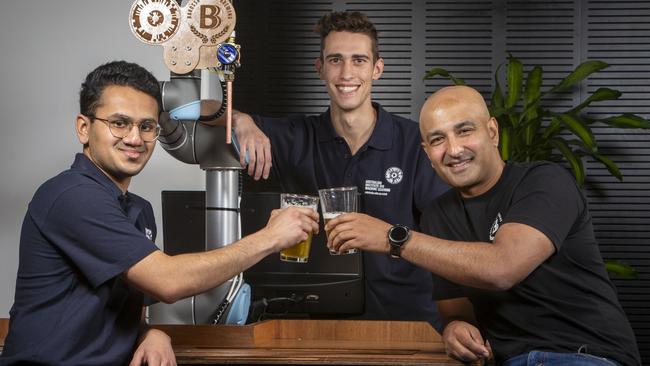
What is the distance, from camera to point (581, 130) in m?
3.86

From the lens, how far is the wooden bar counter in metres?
2.08

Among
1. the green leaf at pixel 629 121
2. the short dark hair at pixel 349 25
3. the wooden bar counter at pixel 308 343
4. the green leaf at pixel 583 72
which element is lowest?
the wooden bar counter at pixel 308 343

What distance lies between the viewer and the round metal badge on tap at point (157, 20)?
2.53 m

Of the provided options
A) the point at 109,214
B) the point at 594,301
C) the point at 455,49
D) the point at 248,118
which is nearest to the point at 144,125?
the point at 109,214

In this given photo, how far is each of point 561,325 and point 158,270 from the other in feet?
3.20

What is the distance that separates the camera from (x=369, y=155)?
3.18 m

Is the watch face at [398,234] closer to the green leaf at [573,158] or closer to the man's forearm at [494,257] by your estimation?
the man's forearm at [494,257]

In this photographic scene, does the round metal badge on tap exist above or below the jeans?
above

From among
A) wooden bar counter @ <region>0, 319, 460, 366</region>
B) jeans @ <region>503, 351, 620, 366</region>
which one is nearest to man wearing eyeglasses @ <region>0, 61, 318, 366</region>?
wooden bar counter @ <region>0, 319, 460, 366</region>

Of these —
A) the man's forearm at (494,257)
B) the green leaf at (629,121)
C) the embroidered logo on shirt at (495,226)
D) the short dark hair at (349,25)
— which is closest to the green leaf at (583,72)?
the green leaf at (629,121)

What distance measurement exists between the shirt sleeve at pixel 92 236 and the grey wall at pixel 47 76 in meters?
2.48

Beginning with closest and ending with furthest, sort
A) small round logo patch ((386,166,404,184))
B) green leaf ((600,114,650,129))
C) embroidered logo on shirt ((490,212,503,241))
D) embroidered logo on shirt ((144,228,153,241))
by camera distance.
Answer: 1. embroidered logo on shirt ((490,212,503,241))
2. embroidered logo on shirt ((144,228,153,241))
3. small round logo patch ((386,166,404,184))
4. green leaf ((600,114,650,129))

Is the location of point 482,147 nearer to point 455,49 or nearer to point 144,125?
point 144,125

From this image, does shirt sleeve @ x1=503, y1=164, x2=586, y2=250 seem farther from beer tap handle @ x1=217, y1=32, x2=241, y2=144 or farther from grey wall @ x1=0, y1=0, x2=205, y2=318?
grey wall @ x1=0, y1=0, x2=205, y2=318
